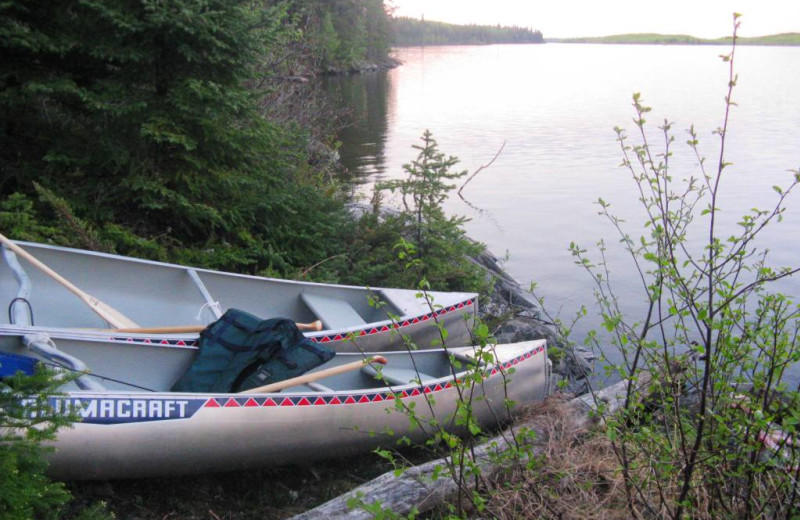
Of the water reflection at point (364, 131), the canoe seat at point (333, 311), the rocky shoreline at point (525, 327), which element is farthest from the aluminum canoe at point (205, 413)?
the water reflection at point (364, 131)

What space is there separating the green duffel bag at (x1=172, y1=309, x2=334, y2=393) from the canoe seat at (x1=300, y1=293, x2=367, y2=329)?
85cm

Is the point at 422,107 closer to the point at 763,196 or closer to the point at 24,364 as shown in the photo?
the point at 763,196

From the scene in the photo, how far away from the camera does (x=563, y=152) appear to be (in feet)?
66.4

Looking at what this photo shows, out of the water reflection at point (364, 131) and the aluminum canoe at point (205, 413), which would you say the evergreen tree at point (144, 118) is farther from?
the water reflection at point (364, 131)

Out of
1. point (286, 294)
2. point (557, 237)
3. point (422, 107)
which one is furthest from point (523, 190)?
point (422, 107)

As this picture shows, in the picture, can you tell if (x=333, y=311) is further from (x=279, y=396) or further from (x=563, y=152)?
(x=563, y=152)

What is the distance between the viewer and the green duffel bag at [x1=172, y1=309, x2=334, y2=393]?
4.88 m

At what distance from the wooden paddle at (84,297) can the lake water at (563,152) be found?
373cm

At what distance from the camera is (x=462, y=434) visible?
5.57 meters

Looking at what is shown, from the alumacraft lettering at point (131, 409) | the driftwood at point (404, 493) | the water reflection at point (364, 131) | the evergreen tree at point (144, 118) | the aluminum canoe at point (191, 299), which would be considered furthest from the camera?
the water reflection at point (364, 131)

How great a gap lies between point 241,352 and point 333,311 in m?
1.27

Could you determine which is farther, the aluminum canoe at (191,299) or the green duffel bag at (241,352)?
the aluminum canoe at (191,299)

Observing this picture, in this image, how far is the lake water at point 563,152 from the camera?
11.9m

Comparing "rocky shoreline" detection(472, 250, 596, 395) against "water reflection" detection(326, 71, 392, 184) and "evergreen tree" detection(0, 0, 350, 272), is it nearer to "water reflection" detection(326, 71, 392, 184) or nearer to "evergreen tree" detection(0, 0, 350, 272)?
→ "evergreen tree" detection(0, 0, 350, 272)
